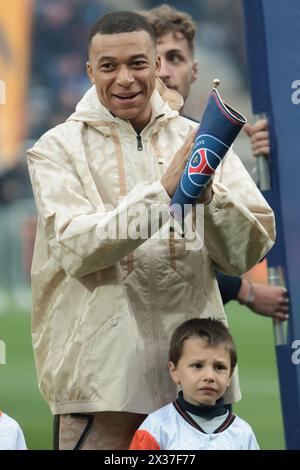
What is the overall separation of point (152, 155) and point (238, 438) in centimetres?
92

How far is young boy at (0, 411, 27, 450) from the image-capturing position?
378cm

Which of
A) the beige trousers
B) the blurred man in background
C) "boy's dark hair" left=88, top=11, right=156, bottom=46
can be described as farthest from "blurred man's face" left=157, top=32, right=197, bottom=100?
the beige trousers

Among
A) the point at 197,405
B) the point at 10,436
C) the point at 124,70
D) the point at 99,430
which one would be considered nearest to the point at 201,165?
the point at 124,70

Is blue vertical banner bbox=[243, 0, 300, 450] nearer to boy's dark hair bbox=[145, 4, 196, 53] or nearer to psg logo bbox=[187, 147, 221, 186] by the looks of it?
boy's dark hair bbox=[145, 4, 196, 53]

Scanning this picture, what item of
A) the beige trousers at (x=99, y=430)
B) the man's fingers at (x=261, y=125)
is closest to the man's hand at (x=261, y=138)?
the man's fingers at (x=261, y=125)

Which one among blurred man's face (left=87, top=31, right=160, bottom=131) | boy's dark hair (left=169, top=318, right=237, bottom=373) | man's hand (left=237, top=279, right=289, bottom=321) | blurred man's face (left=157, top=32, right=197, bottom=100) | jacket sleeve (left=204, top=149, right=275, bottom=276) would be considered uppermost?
blurred man's face (left=157, top=32, right=197, bottom=100)

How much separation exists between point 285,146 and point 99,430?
137 cm

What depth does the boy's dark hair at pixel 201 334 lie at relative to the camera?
370 centimetres

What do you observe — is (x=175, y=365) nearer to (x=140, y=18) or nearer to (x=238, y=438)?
(x=238, y=438)

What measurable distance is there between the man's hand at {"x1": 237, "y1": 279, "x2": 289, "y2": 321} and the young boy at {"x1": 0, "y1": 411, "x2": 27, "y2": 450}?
128 centimetres

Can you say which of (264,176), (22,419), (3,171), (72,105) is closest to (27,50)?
(72,105)

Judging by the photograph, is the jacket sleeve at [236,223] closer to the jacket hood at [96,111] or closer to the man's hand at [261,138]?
the jacket hood at [96,111]

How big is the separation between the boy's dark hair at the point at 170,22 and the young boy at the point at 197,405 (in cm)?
179

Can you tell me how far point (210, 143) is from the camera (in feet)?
11.3
